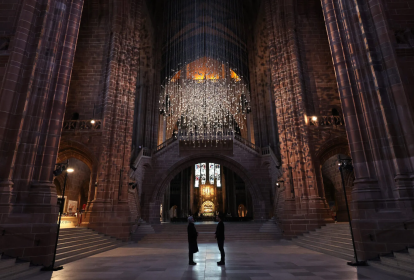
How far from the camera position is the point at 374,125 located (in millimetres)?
7016

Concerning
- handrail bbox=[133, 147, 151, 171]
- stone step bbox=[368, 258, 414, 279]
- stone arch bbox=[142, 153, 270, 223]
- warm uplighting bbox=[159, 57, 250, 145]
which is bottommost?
stone step bbox=[368, 258, 414, 279]

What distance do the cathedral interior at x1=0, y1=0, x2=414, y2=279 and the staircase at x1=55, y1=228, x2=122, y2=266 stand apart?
223 mm

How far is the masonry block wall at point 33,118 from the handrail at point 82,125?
625 centimetres

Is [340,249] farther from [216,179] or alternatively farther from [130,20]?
[216,179]

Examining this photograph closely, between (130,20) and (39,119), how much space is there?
1178cm

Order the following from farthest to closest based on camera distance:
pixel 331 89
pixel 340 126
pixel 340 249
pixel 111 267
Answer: pixel 331 89 < pixel 340 126 < pixel 340 249 < pixel 111 267

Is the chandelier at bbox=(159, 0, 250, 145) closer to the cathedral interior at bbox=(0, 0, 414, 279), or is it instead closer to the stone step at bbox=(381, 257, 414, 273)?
the cathedral interior at bbox=(0, 0, 414, 279)

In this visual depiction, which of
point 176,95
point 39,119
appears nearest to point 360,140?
point 39,119

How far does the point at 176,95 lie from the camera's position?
27219mm

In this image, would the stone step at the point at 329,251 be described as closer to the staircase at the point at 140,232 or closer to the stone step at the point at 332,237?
the stone step at the point at 332,237

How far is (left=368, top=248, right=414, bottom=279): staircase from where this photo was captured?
4969 millimetres

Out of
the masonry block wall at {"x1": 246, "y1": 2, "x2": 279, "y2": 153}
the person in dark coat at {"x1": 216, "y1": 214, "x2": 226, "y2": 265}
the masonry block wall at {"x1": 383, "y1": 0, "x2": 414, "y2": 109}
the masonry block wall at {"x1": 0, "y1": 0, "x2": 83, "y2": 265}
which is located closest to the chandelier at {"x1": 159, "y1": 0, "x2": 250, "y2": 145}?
the masonry block wall at {"x1": 246, "y1": 2, "x2": 279, "y2": 153}

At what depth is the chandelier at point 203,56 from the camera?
A: 24391 millimetres

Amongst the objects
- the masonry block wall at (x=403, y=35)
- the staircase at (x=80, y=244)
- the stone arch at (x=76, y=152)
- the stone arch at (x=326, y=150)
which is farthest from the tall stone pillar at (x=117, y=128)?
the masonry block wall at (x=403, y=35)
